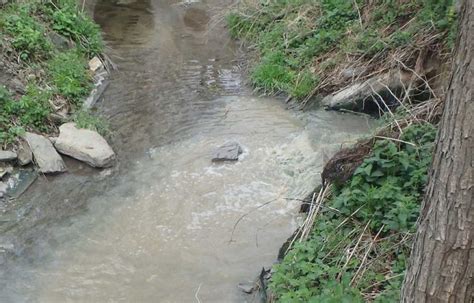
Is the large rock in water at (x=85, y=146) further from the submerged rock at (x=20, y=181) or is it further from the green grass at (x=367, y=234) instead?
the green grass at (x=367, y=234)

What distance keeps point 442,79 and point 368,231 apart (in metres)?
2.76

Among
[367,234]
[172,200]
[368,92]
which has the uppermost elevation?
[367,234]

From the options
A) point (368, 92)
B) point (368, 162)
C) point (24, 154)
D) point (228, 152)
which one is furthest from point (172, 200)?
point (368, 92)

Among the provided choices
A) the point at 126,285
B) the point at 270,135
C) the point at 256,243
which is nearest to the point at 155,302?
the point at 126,285

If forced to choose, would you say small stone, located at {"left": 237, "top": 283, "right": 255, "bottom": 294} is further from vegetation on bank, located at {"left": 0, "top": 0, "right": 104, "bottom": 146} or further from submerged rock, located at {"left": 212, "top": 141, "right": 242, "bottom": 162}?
vegetation on bank, located at {"left": 0, "top": 0, "right": 104, "bottom": 146}

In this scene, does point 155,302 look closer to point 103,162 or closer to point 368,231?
point 368,231

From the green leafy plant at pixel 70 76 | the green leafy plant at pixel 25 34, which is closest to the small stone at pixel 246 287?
the green leafy plant at pixel 70 76

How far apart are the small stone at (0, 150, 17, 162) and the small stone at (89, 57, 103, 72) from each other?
105 inches

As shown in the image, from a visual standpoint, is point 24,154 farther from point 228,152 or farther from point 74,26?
point 74,26

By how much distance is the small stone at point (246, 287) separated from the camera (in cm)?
456

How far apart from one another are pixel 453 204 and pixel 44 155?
501 centimetres

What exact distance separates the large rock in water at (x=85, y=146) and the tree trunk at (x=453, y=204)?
14.7 feet

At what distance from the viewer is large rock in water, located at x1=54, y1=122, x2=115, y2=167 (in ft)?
21.1

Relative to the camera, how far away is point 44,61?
7.97 metres
